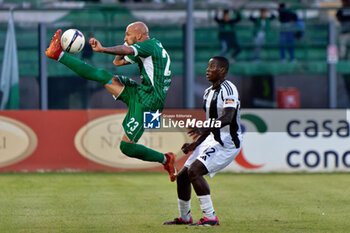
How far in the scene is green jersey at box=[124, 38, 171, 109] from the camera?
31.0ft

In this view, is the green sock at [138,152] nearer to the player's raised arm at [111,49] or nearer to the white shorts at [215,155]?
the white shorts at [215,155]

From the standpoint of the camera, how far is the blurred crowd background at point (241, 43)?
17875mm

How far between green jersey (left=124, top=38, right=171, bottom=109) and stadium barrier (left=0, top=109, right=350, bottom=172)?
6.98m

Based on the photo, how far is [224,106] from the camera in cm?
902

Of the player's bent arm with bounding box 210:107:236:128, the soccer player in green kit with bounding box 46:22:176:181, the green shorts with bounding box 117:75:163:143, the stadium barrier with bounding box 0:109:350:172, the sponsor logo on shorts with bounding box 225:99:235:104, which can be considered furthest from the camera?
the stadium barrier with bounding box 0:109:350:172

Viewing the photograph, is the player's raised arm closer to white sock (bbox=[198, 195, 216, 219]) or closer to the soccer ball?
the soccer ball

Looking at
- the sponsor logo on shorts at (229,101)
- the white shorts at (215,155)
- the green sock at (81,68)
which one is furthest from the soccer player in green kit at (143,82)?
the sponsor logo on shorts at (229,101)

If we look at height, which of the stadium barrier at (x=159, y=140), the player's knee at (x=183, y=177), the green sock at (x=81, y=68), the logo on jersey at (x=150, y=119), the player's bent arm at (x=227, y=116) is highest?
the green sock at (x=81, y=68)

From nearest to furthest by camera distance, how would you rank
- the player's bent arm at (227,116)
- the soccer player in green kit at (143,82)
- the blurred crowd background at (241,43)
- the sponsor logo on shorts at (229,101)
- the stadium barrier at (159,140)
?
the player's bent arm at (227,116) → the sponsor logo on shorts at (229,101) → the soccer player in green kit at (143,82) → the stadium barrier at (159,140) → the blurred crowd background at (241,43)

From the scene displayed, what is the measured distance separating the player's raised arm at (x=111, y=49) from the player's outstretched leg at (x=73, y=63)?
59 centimetres

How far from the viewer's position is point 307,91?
19.7 metres

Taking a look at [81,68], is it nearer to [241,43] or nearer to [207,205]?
[207,205]

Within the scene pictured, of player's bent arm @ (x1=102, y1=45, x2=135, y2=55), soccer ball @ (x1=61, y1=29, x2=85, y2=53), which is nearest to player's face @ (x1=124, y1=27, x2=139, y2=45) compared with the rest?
player's bent arm @ (x1=102, y1=45, x2=135, y2=55)

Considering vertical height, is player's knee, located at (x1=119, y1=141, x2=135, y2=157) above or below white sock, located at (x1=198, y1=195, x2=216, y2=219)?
above
